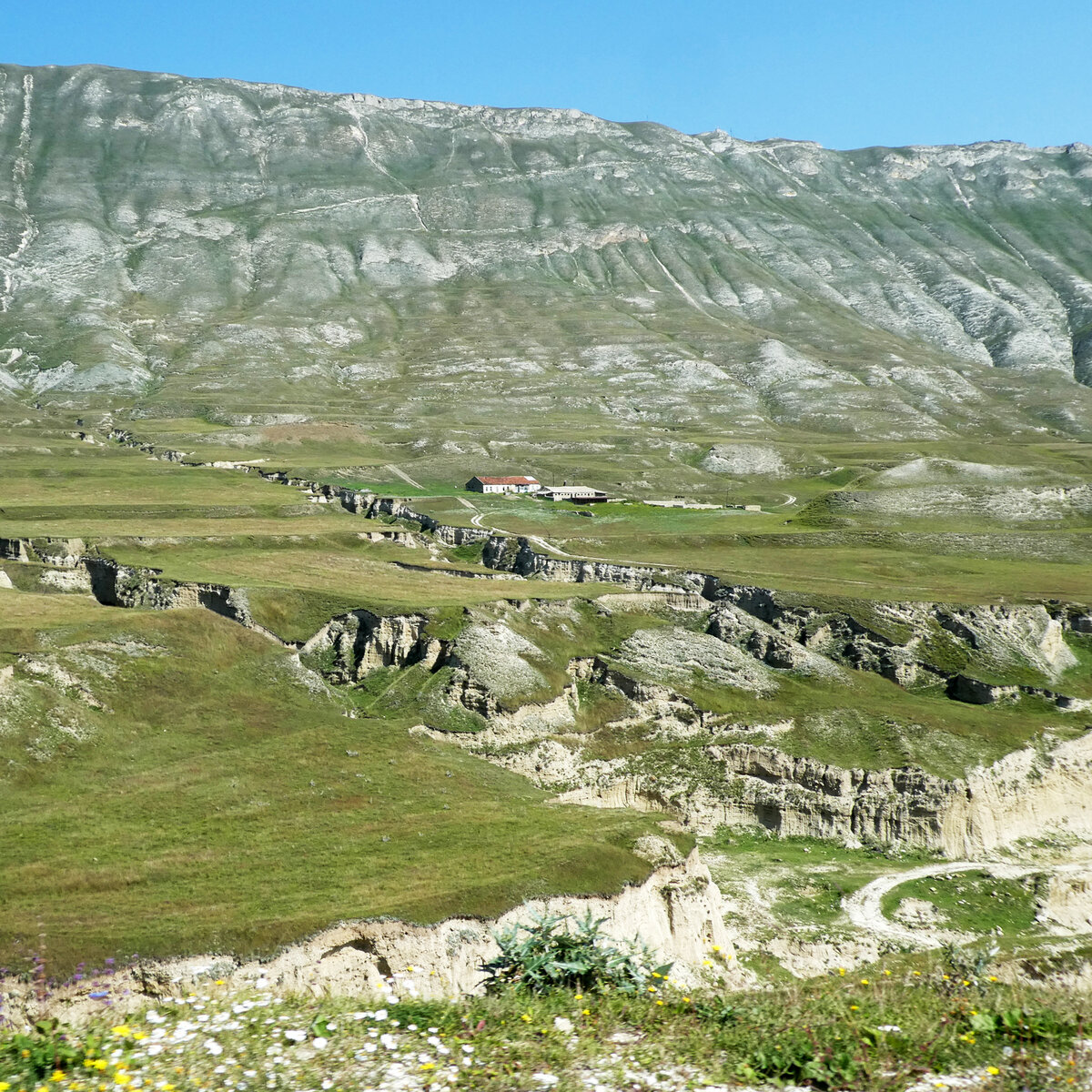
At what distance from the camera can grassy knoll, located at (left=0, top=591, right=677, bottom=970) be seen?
43844mm

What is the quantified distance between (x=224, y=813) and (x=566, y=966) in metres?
39.8

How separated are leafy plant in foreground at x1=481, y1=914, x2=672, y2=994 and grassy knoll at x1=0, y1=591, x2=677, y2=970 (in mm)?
22014

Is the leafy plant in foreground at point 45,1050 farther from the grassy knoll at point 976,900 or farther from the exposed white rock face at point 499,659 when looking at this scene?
the exposed white rock face at point 499,659

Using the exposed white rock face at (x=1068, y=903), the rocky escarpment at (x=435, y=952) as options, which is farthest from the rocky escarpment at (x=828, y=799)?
the rocky escarpment at (x=435, y=952)

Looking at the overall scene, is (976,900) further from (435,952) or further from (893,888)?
(435,952)

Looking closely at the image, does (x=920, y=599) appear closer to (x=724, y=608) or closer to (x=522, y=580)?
(x=724, y=608)

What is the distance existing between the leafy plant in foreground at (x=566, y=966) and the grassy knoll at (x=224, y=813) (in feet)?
72.2

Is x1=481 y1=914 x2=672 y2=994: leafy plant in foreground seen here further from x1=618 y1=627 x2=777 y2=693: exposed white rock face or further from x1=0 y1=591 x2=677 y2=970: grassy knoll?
x1=618 y1=627 x2=777 y2=693: exposed white rock face

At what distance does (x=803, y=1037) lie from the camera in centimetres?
1828

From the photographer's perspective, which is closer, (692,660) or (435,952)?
(435,952)

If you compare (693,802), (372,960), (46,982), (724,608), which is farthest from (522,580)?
(46,982)

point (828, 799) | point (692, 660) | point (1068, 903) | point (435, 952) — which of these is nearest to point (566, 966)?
point (435, 952)

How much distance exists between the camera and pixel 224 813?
186 ft

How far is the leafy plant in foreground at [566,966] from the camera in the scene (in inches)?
875
